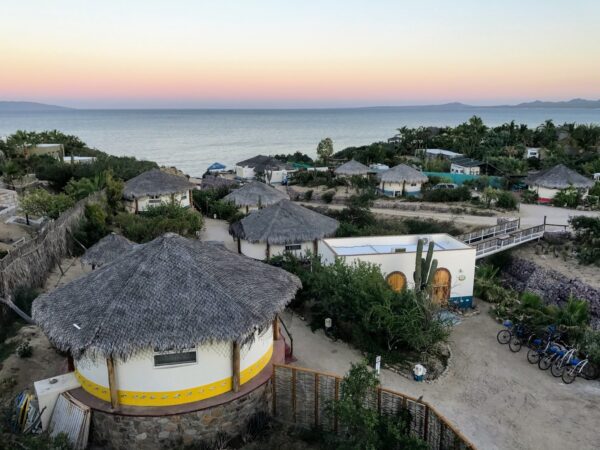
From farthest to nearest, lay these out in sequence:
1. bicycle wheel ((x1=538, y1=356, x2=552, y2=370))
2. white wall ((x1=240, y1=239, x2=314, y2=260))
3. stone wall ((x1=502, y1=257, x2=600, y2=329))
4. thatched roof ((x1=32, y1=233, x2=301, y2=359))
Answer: white wall ((x1=240, y1=239, x2=314, y2=260))
stone wall ((x1=502, y1=257, x2=600, y2=329))
bicycle wheel ((x1=538, y1=356, x2=552, y2=370))
thatched roof ((x1=32, y1=233, x2=301, y2=359))

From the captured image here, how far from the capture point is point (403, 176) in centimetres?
4281

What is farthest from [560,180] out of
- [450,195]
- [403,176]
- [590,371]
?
[590,371]

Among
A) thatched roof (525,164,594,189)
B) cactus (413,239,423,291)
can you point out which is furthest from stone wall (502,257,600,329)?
thatched roof (525,164,594,189)

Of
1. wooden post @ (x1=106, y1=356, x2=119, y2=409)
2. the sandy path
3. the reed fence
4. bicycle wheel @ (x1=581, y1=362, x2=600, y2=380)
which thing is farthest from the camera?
the reed fence

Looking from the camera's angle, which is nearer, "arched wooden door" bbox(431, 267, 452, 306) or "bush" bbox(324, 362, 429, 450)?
"bush" bbox(324, 362, 429, 450)

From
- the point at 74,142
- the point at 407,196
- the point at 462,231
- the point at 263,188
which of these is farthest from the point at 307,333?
the point at 74,142

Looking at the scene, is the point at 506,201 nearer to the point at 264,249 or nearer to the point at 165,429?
the point at 264,249

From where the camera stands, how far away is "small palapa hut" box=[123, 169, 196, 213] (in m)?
34.4

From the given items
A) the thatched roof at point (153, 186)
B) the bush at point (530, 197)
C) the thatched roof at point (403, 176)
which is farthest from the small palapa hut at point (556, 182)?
the thatched roof at point (153, 186)

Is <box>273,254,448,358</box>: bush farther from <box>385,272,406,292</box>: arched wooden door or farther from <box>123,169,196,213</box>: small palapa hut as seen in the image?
<box>123,169,196,213</box>: small palapa hut

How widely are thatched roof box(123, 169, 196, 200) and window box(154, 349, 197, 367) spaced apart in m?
24.6

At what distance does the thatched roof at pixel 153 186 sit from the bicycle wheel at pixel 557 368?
88.5 ft

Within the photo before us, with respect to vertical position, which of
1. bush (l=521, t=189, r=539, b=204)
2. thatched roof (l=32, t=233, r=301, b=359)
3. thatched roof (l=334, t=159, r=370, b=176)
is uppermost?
thatched roof (l=32, t=233, r=301, b=359)

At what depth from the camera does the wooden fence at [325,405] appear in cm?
1054
